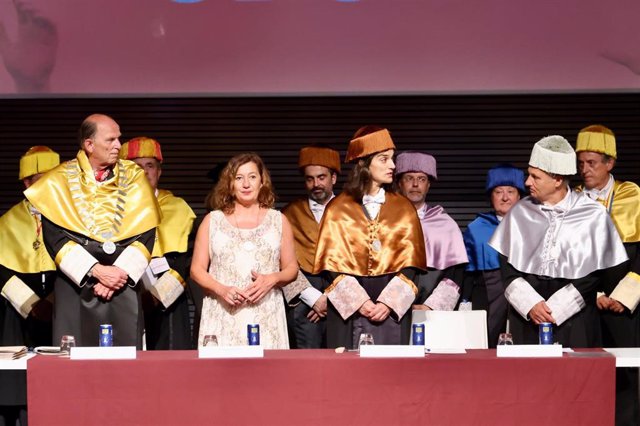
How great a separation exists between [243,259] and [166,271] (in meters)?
1.04

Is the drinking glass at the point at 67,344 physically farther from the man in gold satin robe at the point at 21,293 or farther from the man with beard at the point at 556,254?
the man with beard at the point at 556,254

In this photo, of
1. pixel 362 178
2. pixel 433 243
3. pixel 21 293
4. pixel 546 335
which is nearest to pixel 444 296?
pixel 433 243

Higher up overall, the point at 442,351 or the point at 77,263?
the point at 77,263

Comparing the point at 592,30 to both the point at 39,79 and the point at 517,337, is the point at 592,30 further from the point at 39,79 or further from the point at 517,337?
the point at 39,79

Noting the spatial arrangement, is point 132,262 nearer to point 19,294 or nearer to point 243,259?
point 243,259

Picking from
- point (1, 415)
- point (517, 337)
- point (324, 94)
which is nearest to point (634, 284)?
point (517, 337)

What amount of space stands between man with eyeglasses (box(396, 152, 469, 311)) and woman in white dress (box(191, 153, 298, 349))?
3.61ft

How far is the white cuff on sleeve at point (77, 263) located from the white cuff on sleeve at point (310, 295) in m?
1.34

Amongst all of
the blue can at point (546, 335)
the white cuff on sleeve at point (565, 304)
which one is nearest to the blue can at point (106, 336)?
the blue can at point (546, 335)

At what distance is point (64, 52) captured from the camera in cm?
700

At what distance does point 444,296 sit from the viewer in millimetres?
6246

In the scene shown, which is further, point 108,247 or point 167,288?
point 167,288

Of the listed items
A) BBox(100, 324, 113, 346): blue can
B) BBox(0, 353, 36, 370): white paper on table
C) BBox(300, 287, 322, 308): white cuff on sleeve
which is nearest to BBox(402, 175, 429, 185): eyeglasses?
BBox(300, 287, 322, 308): white cuff on sleeve

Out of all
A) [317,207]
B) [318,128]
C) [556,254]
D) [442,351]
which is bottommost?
[442,351]
